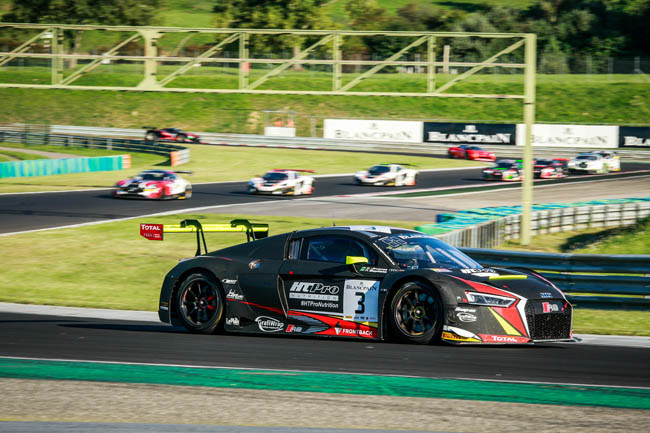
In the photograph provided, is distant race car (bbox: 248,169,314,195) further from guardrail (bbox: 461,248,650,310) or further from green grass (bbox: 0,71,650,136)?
green grass (bbox: 0,71,650,136)

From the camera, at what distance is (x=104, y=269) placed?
1695 centimetres

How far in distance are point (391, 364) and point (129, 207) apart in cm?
2249

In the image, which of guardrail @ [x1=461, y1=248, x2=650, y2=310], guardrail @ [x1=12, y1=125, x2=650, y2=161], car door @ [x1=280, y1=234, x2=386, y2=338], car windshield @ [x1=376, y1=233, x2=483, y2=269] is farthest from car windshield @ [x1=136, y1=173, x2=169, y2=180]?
guardrail @ [x1=12, y1=125, x2=650, y2=161]

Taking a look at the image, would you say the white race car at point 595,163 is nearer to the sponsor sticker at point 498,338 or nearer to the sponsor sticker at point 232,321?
the sponsor sticker at point 232,321

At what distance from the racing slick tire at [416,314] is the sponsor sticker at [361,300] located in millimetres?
203

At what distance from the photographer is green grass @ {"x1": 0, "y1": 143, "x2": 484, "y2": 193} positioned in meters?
40.7

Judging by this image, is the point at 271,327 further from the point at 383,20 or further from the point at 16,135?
the point at 383,20

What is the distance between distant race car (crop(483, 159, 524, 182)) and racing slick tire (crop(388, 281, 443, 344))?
33.8 meters

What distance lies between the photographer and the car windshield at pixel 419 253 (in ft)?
30.3

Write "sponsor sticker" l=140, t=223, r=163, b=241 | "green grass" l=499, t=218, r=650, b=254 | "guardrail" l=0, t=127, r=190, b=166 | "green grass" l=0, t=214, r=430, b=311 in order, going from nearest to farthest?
"sponsor sticker" l=140, t=223, r=163, b=241 → "green grass" l=0, t=214, r=430, b=311 → "green grass" l=499, t=218, r=650, b=254 → "guardrail" l=0, t=127, r=190, b=166

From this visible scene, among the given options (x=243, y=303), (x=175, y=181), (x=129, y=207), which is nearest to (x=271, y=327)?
(x=243, y=303)

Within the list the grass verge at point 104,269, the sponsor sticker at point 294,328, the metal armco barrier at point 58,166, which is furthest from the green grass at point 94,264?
the metal armco barrier at point 58,166

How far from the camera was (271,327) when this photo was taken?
31.7 feet

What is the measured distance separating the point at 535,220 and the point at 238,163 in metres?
27.7
